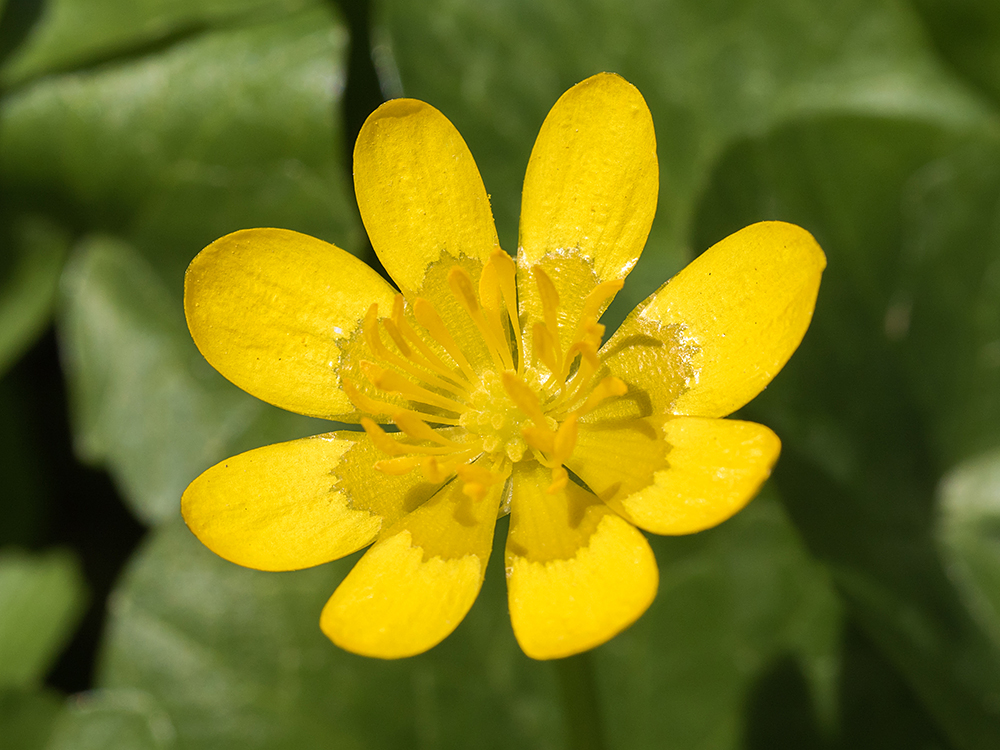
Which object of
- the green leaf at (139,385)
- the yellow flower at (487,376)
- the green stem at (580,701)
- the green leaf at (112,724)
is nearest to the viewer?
the yellow flower at (487,376)

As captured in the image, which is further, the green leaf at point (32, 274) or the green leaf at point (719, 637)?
the green leaf at point (32, 274)

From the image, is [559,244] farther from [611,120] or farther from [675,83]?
[675,83]

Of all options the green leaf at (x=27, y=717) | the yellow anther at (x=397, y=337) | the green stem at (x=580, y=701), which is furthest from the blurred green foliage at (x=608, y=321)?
the yellow anther at (x=397, y=337)

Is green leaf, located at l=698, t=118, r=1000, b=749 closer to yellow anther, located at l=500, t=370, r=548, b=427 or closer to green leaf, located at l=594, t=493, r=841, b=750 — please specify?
green leaf, located at l=594, t=493, r=841, b=750

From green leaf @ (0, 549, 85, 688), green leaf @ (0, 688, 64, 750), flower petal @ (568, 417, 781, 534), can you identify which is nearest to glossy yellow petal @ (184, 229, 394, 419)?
flower petal @ (568, 417, 781, 534)

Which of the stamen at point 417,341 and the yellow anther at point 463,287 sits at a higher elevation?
the yellow anther at point 463,287

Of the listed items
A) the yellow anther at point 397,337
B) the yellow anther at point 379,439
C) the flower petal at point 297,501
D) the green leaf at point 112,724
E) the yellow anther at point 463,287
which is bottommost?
the green leaf at point 112,724

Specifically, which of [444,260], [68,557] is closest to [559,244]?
[444,260]

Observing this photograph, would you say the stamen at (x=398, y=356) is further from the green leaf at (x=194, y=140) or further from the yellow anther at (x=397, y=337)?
the green leaf at (x=194, y=140)
